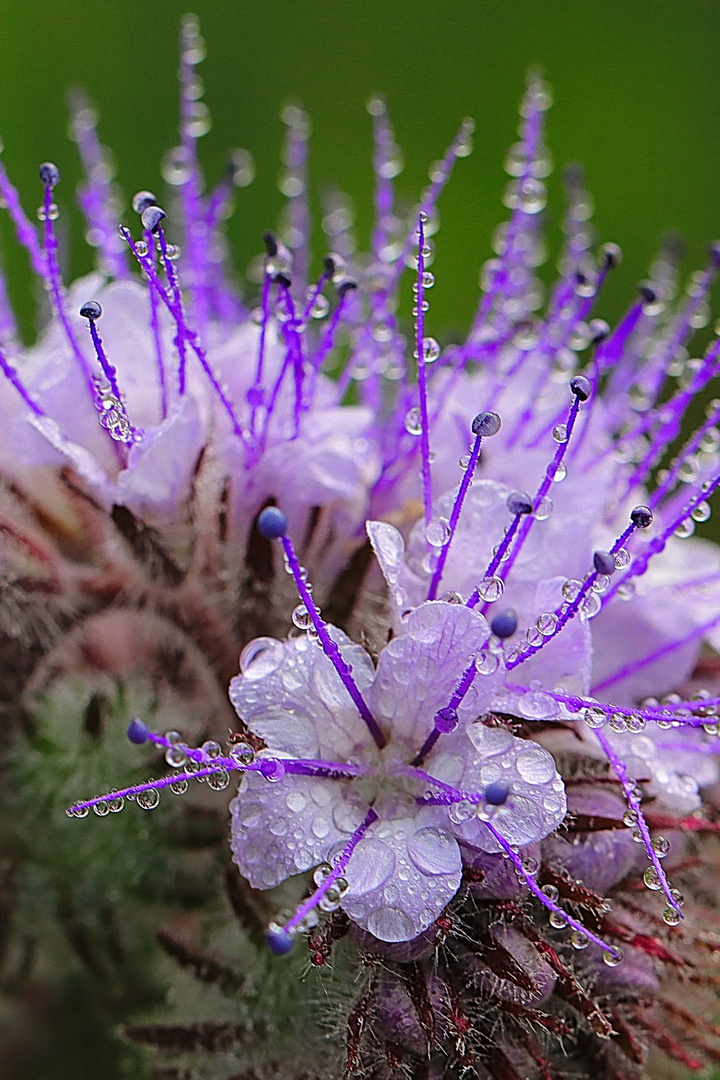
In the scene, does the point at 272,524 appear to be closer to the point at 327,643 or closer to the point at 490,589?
the point at 327,643

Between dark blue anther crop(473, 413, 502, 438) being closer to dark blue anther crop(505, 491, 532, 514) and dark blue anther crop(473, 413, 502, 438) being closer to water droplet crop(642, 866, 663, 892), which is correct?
dark blue anther crop(505, 491, 532, 514)

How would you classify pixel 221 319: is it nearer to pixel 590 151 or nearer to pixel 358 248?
pixel 358 248

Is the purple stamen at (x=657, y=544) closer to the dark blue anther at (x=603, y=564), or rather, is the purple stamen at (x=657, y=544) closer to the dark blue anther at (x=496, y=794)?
the dark blue anther at (x=603, y=564)

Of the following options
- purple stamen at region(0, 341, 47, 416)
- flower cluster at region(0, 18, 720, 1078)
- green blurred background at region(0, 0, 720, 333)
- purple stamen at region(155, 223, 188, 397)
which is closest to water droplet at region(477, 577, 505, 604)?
flower cluster at region(0, 18, 720, 1078)

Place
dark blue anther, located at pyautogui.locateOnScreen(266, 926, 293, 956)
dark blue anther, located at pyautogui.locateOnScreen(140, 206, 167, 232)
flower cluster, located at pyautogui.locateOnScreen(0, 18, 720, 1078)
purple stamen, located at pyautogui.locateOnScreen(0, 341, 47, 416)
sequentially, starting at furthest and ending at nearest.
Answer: purple stamen, located at pyautogui.locateOnScreen(0, 341, 47, 416) → dark blue anther, located at pyautogui.locateOnScreen(140, 206, 167, 232) → flower cluster, located at pyautogui.locateOnScreen(0, 18, 720, 1078) → dark blue anther, located at pyautogui.locateOnScreen(266, 926, 293, 956)

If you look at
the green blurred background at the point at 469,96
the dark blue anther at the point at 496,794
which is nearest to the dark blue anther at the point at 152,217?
the dark blue anther at the point at 496,794

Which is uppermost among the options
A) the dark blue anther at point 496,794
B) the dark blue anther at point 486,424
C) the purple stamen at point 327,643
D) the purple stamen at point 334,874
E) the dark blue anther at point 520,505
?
the dark blue anther at point 486,424

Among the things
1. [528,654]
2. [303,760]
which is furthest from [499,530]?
[303,760]
